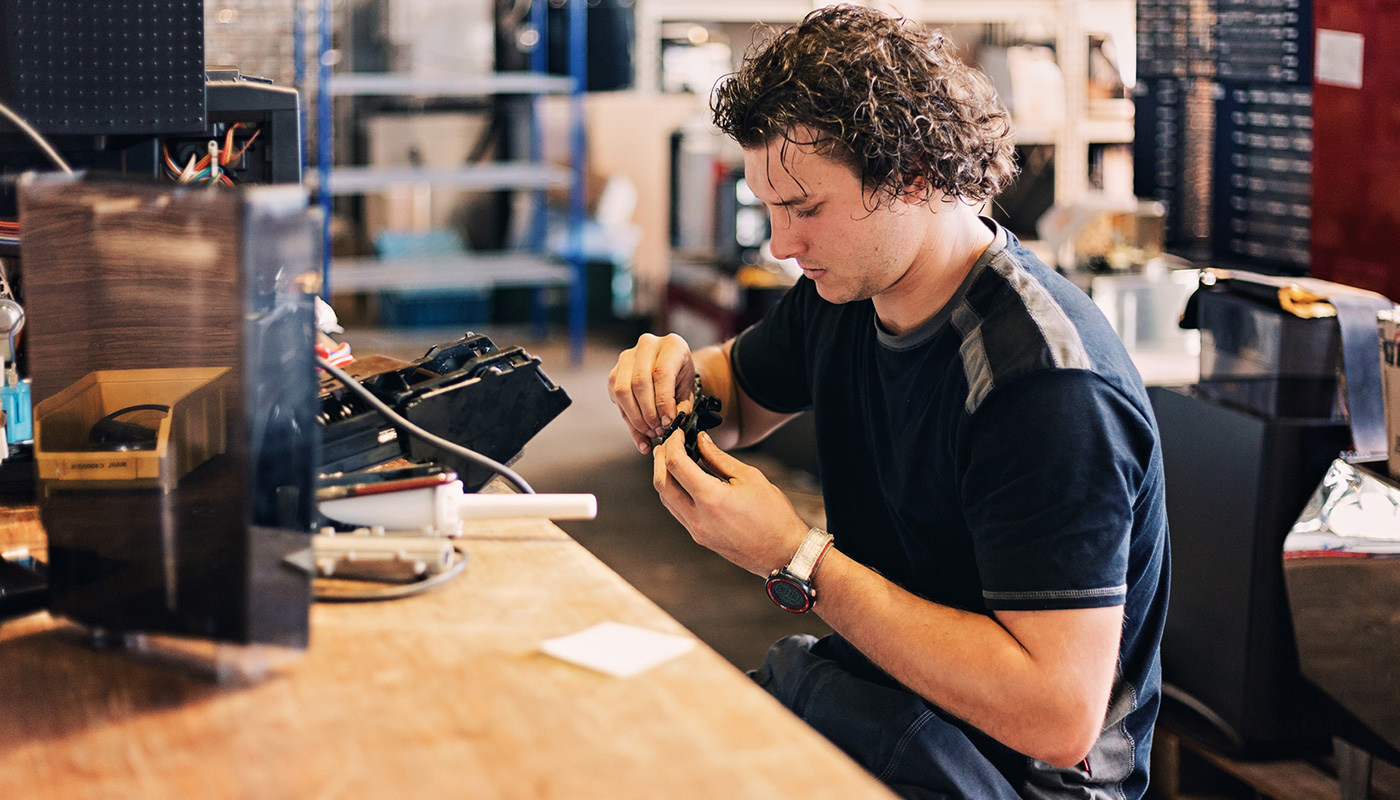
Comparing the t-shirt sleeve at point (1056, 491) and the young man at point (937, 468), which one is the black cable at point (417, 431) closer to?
the young man at point (937, 468)

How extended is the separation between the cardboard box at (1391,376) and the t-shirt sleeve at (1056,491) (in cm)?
69

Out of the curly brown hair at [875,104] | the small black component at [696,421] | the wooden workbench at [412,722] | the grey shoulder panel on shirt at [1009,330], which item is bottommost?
the wooden workbench at [412,722]

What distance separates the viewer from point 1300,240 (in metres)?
2.43

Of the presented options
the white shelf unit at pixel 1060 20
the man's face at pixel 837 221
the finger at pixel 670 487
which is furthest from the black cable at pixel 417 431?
the white shelf unit at pixel 1060 20

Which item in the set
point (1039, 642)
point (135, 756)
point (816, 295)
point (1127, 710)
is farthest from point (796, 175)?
point (135, 756)

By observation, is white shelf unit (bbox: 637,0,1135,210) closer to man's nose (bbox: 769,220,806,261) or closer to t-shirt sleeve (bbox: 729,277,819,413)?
t-shirt sleeve (bbox: 729,277,819,413)

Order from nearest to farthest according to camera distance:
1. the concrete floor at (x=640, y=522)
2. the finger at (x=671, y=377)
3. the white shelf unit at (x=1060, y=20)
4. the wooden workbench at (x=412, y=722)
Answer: the wooden workbench at (x=412, y=722) < the finger at (x=671, y=377) < the concrete floor at (x=640, y=522) < the white shelf unit at (x=1060, y=20)

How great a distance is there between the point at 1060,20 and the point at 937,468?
4.69m

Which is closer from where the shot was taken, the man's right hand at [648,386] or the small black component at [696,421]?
the small black component at [696,421]

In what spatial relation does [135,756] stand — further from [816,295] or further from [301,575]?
[816,295]

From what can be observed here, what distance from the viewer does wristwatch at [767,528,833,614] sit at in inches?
45.0

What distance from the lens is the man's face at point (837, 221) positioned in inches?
48.6

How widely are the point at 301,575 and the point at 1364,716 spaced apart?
147 centimetres

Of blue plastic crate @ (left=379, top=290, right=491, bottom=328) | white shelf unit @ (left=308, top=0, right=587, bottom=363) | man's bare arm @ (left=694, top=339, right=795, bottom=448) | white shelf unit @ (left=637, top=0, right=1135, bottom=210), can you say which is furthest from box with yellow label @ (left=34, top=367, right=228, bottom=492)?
blue plastic crate @ (left=379, top=290, right=491, bottom=328)
